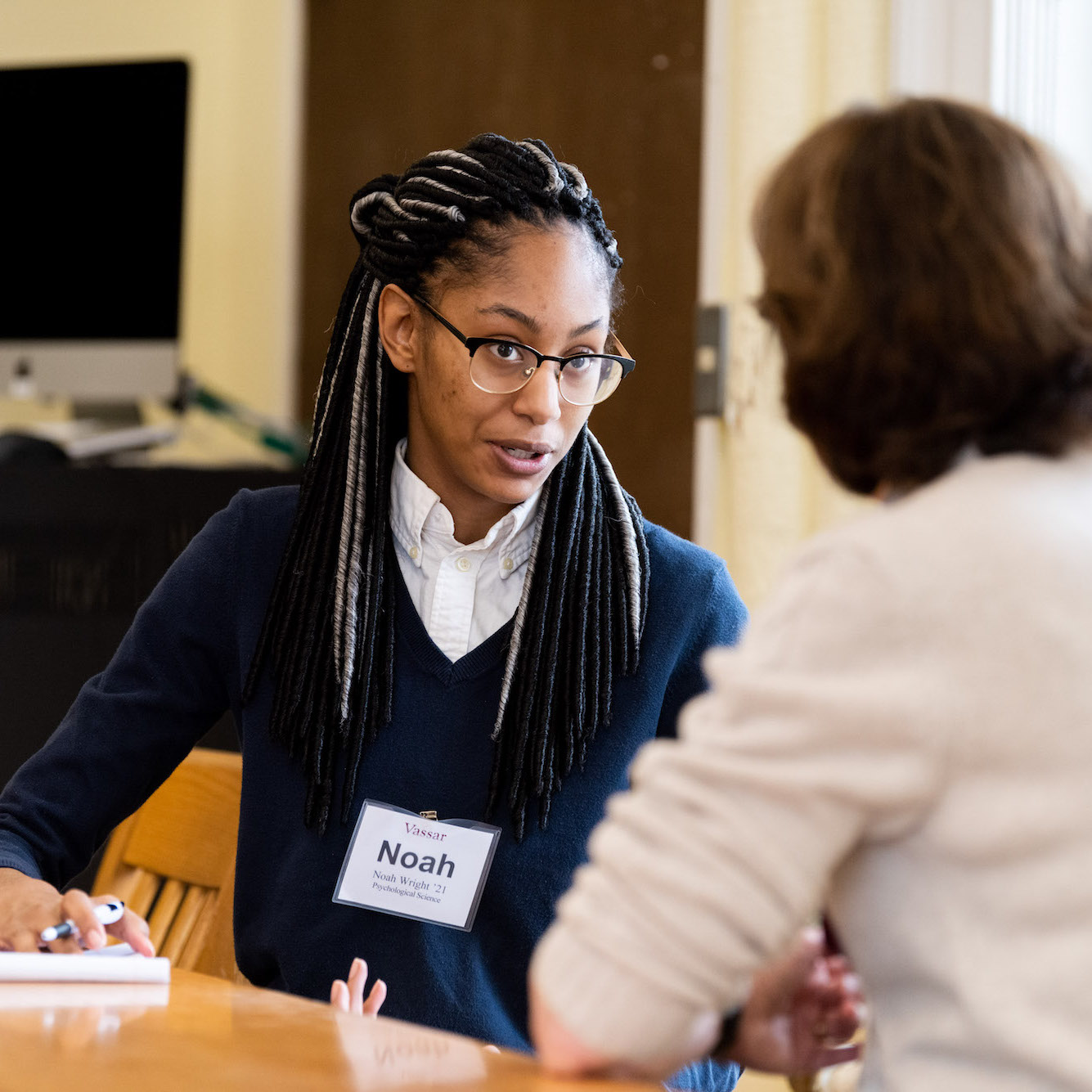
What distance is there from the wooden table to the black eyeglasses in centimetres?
67

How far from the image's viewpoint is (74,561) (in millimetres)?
2188

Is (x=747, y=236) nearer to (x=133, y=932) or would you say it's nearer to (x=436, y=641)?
(x=436, y=641)

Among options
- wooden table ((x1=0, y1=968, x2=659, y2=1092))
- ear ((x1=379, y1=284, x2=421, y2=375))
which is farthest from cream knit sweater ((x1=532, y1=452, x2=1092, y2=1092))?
ear ((x1=379, y1=284, x2=421, y2=375))

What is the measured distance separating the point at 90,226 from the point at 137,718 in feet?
5.10

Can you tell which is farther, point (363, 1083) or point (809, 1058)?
point (809, 1058)

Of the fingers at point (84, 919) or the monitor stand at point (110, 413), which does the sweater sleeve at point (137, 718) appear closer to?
the fingers at point (84, 919)

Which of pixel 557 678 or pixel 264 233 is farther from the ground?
pixel 264 233

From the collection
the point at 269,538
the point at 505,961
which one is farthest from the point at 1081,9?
the point at 505,961

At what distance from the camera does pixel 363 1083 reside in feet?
2.30

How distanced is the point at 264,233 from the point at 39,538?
52.4 inches

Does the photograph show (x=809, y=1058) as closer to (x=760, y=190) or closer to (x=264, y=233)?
(x=760, y=190)

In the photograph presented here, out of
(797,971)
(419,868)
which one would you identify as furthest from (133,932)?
(797,971)

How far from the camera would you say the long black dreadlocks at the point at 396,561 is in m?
1.36

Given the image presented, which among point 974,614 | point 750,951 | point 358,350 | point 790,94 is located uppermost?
point 790,94
